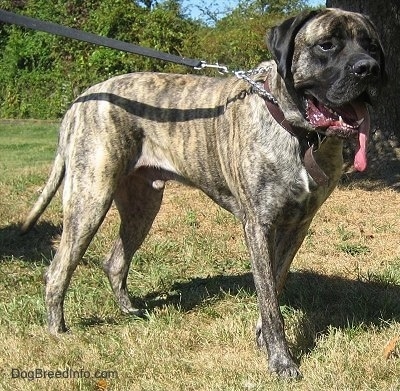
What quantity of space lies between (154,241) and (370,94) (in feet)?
11.8

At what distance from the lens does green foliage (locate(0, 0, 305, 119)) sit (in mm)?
15688

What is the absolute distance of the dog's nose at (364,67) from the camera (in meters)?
3.81

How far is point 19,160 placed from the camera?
13312 mm

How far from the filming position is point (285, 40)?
4.10 m

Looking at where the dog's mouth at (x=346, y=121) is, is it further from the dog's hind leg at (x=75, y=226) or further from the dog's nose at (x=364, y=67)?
the dog's hind leg at (x=75, y=226)

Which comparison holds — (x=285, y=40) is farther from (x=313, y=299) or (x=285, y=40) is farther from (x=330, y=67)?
(x=313, y=299)

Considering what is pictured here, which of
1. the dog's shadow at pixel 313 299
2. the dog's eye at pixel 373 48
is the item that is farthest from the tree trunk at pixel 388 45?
the dog's eye at pixel 373 48

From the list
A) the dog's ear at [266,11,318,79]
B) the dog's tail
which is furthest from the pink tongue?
the dog's tail

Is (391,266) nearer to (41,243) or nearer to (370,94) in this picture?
(370,94)

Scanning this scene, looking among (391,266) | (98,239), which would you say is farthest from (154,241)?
(391,266)

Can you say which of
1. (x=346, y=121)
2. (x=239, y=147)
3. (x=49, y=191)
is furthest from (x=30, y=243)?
(x=346, y=121)

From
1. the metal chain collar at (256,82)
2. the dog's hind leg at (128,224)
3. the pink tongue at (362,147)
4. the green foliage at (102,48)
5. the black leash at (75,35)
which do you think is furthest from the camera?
the green foliage at (102,48)

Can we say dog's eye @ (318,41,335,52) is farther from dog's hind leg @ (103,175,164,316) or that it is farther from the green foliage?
the green foliage

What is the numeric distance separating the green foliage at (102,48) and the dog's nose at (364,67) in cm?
1037
